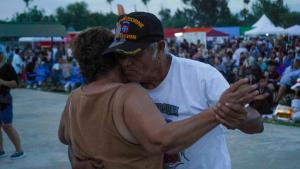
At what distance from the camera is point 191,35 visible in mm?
29953

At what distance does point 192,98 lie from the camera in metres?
2.22

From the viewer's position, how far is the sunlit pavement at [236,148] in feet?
20.6

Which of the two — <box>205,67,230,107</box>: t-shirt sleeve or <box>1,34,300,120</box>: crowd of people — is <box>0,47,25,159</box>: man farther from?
<box>205,67,230,107</box>: t-shirt sleeve

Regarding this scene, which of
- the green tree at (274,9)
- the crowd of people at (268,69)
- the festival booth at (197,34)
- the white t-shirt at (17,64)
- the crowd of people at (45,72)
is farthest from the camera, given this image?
the green tree at (274,9)

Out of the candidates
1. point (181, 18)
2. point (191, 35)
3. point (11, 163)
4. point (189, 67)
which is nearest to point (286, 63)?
point (11, 163)

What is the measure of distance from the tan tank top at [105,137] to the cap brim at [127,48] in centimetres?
13

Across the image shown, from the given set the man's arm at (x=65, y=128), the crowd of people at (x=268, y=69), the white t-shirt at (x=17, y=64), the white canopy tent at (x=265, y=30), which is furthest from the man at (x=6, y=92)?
the white canopy tent at (x=265, y=30)

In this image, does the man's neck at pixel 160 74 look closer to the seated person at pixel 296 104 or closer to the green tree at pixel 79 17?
the seated person at pixel 296 104

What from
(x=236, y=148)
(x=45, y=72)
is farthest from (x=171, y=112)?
(x=45, y=72)

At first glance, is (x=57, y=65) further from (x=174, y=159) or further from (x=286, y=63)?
(x=174, y=159)

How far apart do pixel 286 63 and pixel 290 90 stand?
7.56ft

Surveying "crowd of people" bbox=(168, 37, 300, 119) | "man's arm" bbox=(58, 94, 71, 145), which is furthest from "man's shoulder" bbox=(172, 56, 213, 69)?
"crowd of people" bbox=(168, 37, 300, 119)

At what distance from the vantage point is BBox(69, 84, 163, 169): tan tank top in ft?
6.04

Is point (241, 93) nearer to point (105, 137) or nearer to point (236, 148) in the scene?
point (105, 137)
